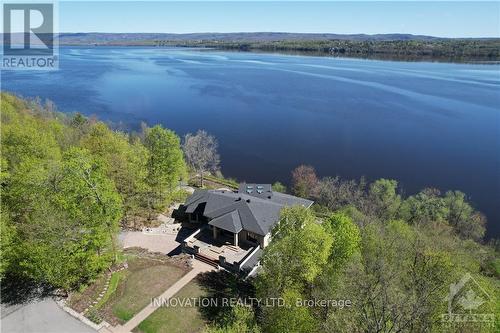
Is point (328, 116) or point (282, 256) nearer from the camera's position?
point (282, 256)

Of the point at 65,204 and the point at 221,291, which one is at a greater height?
the point at 65,204

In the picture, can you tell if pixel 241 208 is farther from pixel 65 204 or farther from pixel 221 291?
pixel 65 204

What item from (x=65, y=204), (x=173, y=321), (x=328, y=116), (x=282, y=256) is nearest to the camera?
(x=282, y=256)

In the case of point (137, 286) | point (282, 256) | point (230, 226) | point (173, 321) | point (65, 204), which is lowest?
point (173, 321)

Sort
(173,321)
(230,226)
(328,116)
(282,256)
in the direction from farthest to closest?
(328,116)
(230,226)
(173,321)
(282,256)

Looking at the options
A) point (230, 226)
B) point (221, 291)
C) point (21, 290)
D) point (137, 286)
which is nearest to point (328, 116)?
point (230, 226)

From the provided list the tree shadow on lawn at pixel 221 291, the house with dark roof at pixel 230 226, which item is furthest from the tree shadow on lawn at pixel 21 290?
the house with dark roof at pixel 230 226
